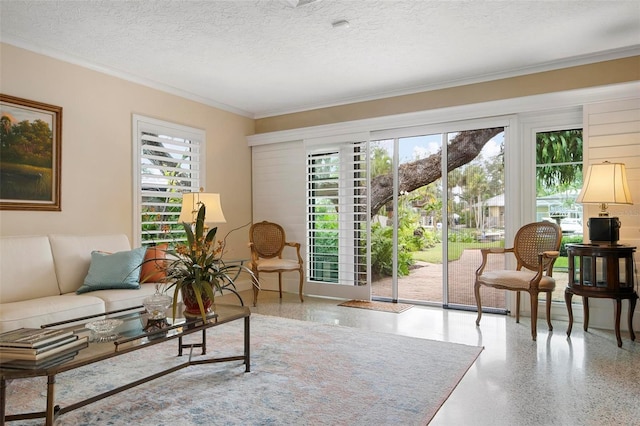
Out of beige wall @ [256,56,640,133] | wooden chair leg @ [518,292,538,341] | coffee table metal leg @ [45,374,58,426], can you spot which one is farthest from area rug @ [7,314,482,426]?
beige wall @ [256,56,640,133]

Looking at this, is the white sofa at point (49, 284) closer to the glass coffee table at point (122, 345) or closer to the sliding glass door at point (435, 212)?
the glass coffee table at point (122, 345)

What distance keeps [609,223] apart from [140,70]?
4.66 metres

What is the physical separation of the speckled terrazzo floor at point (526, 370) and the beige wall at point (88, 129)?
201cm

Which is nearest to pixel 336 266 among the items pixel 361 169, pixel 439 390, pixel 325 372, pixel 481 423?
pixel 361 169

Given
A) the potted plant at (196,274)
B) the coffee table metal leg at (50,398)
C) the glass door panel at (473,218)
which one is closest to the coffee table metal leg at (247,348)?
the potted plant at (196,274)

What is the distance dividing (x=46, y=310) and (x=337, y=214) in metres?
3.42

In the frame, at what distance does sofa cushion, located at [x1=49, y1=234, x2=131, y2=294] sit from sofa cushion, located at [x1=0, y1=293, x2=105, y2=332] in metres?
0.32

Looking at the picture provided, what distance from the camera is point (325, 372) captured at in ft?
9.40

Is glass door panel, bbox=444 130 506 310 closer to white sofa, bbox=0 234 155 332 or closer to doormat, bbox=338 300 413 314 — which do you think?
doormat, bbox=338 300 413 314

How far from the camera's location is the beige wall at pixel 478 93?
4.00 metres

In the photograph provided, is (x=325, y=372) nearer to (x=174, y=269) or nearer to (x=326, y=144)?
(x=174, y=269)

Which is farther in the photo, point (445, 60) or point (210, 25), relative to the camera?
point (445, 60)

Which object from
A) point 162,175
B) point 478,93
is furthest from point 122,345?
point 478,93

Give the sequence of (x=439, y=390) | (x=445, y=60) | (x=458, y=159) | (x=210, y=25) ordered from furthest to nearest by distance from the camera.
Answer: (x=458, y=159) < (x=445, y=60) < (x=210, y=25) < (x=439, y=390)
